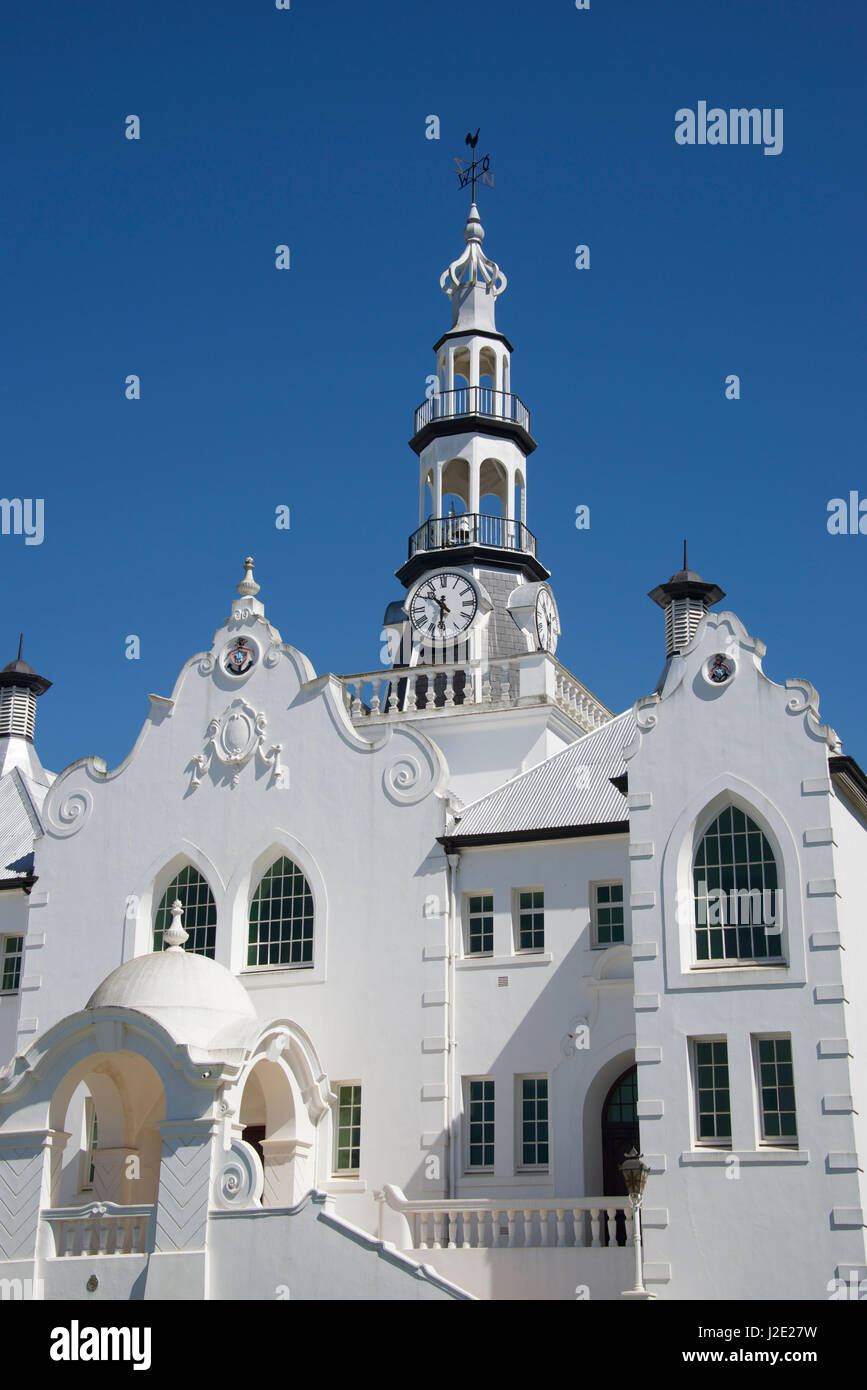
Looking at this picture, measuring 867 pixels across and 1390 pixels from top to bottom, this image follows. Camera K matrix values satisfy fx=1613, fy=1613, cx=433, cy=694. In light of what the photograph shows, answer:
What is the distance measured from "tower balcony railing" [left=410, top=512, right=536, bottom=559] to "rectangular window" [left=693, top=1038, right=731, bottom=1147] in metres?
17.8

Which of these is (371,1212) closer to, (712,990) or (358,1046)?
(358,1046)

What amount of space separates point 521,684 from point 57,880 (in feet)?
38.3

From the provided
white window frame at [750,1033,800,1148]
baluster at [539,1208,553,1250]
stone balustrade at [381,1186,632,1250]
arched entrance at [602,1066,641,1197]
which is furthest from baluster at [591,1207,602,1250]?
white window frame at [750,1033,800,1148]

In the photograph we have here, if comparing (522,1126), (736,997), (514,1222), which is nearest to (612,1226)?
(514,1222)

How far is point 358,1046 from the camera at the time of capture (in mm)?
32969

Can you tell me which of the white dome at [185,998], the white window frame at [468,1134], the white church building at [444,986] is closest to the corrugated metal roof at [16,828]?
the white church building at [444,986]

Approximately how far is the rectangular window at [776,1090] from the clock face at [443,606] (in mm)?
15877

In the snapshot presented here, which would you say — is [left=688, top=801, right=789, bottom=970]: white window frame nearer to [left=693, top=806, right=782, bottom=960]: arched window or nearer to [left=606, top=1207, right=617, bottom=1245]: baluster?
[left=693, top=806, right=782, bottom=960]: arched window

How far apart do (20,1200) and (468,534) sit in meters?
20.5

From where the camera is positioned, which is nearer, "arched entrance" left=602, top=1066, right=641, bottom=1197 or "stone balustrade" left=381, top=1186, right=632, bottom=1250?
"stone balustrade" left=381, top=1186, right=632, bottom=1250

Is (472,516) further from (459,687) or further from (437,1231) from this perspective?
(437,1231)

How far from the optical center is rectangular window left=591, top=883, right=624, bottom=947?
105ft
